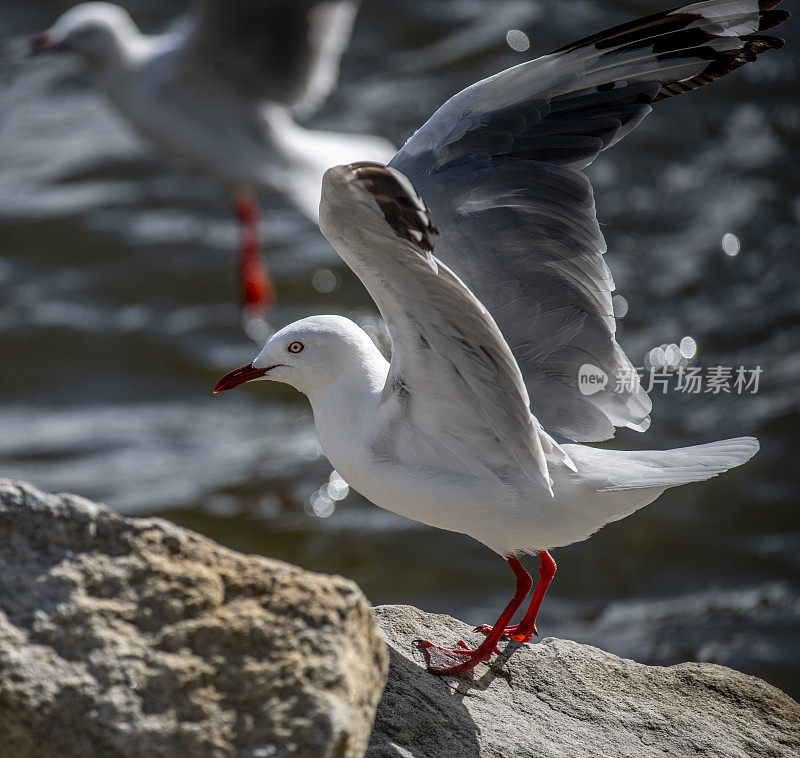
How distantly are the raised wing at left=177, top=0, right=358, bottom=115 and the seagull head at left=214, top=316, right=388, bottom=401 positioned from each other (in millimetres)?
5647

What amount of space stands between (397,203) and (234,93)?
286 inches

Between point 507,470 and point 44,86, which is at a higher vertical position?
point 507,470

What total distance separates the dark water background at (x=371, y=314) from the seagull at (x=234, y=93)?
0.97 m

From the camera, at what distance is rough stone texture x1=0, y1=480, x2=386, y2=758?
2.33 m

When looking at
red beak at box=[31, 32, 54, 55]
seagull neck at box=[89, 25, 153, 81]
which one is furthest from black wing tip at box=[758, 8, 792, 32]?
red beak at box=[31, 32, 54, 55]

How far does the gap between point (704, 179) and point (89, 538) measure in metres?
8.33

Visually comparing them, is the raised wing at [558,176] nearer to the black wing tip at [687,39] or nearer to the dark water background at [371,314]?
the black wing tip at [687,39]

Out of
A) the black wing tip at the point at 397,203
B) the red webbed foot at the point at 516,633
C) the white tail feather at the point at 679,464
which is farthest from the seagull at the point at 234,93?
the black wing tip at the point at 397,203

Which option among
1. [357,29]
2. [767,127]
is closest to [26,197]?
[357,29]

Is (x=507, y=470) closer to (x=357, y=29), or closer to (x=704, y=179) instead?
(x=704, y=179)

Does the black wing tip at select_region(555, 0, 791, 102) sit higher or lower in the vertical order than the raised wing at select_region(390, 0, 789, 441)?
higher

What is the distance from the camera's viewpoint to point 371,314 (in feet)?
30.0

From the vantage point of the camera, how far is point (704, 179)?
987 cm

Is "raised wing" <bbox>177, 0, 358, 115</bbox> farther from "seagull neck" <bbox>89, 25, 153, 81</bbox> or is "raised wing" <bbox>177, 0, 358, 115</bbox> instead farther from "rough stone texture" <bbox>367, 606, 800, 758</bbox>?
"rough stone texture" <bbox>367, 606, 800, 758</bbox>
